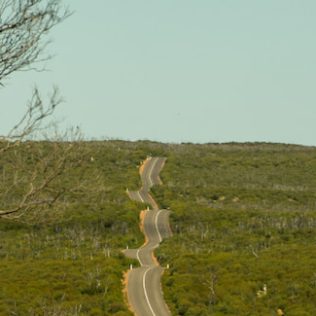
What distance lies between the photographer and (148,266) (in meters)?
56.5

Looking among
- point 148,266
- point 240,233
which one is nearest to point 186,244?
point 240,233

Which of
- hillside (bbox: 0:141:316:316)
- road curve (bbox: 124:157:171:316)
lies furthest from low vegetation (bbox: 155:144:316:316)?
road curve (bbox: 124:157:171:316)

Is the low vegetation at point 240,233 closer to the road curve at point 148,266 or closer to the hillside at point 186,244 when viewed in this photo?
the hillside at point 186,244

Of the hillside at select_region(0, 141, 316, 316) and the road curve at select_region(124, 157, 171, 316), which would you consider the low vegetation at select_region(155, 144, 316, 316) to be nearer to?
the hillside at select_region(0, 141, 316, 316)

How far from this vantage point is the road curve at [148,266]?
146ft

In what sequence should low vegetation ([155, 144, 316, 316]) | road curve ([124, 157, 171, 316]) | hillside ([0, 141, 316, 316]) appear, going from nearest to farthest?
1. hillside ([0, 141, 316, 316])
2. road curve ([124, 157, 171, 316])
3. low vegetation ([155, 144, 316, 316])

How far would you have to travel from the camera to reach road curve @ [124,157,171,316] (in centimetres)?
4456

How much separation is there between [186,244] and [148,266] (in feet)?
32.9

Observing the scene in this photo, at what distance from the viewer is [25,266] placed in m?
53.0

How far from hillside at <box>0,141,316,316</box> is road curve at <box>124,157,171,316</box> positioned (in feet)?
3.07

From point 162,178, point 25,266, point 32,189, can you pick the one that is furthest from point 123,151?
point 32,189

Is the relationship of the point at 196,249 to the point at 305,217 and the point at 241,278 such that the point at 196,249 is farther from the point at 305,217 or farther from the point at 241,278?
the point at 305,217

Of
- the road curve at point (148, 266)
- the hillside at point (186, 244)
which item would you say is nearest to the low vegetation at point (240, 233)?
the hillside at point (186, 244)

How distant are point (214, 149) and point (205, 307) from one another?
97.8 m
